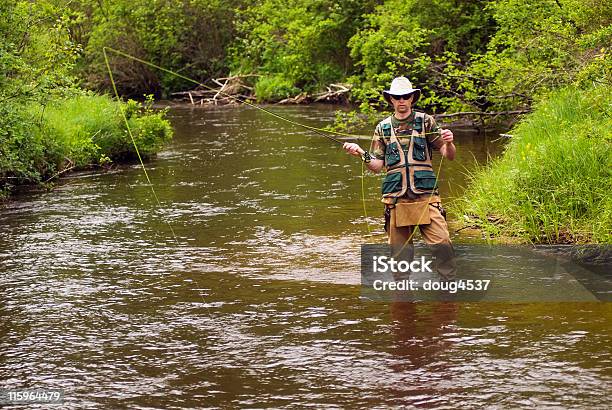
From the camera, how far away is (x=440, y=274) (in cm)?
747

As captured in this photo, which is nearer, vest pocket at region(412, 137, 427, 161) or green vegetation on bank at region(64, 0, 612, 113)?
vest pocket at region(412, 137, 427, 161)

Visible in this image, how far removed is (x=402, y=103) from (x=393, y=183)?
634 millimetres

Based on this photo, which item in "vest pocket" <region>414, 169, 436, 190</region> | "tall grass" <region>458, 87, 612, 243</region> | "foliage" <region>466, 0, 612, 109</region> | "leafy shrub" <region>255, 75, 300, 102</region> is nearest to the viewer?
"vest pocket" <region>414, 169, 436, 190</region>

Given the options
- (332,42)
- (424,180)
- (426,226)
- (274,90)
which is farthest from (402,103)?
(332,42)

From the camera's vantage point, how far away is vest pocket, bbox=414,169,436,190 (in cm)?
720

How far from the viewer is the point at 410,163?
7195 mm

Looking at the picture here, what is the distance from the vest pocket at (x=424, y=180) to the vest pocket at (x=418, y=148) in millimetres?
121

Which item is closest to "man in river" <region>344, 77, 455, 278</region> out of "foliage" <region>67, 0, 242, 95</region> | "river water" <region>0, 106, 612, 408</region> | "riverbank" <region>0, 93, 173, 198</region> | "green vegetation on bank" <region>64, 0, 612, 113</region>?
"river water" <region>0, 106, 612, 408</region>

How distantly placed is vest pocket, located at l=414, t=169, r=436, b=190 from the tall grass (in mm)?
1856

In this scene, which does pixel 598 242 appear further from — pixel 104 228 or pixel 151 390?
pixel 104 228

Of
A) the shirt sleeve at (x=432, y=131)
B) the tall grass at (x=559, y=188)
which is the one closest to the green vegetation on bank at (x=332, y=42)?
the tall grass at (x=559, y=188)

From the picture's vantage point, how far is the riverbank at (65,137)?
12.6m

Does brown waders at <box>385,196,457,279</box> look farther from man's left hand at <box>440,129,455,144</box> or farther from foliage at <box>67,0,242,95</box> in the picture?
foliage at <box>67,0,242,95</box>

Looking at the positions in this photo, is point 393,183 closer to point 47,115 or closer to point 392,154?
point 392,154
